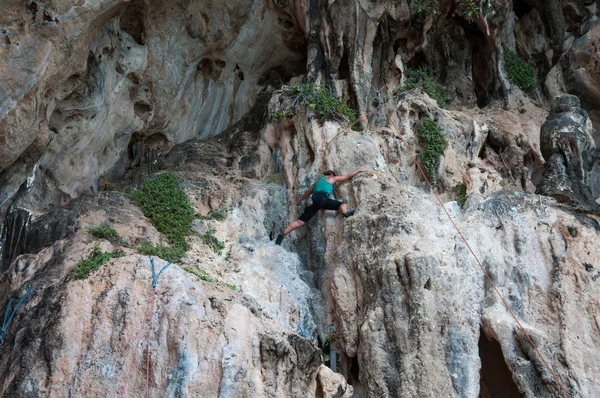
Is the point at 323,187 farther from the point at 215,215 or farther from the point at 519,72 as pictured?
the point at 519,72

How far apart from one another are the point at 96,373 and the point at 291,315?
3.18 metres

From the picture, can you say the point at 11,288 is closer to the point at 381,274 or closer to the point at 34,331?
the point at 34,331

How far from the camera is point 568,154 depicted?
11.9m

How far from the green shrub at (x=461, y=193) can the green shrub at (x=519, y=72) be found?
5.40 m

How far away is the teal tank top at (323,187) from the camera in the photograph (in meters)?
11.6

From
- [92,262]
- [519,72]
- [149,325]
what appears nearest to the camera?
[149,325]

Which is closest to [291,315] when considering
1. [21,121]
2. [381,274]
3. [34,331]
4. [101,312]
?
[381,274]

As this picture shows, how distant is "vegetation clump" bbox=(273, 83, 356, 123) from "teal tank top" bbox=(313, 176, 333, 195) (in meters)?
1.88

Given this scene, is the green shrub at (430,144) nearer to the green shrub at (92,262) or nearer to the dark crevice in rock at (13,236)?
the green shrub at (92,262)

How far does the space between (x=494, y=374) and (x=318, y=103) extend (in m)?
5.87

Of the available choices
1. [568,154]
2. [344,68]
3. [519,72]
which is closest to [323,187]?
[344,68]

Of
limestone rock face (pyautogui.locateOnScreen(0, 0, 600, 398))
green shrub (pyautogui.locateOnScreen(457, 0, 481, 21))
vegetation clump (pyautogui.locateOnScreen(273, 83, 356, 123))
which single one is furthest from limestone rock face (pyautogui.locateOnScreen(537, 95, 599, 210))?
vegetation clump (pyautogui.locateOnScreen(273, 83, 356, 123))

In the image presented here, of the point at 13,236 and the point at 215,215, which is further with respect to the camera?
the point at 215,215

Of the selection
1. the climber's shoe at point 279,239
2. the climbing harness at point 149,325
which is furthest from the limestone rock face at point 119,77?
the climber's shoe at point 279,239
